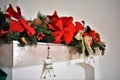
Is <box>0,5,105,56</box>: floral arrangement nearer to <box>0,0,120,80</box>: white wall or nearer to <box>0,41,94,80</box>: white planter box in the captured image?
<box>0,41,94,80</box>: white planter box

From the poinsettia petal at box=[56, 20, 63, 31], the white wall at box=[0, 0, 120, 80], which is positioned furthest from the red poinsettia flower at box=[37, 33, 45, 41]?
the white wall at box=[0, 0, 120, 80]

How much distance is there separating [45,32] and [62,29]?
111 millimetres

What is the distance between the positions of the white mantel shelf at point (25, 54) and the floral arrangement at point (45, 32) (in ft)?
0.09

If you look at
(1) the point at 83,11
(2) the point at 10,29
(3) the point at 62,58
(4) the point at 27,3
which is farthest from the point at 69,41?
(1) the point at 83,11

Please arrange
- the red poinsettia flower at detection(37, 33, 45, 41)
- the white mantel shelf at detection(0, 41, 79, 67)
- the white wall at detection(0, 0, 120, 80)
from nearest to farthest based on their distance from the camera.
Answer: the white mantel shelf at detection(0, 41, 79, 67), the red poinsettia flower at detection(37, 33, 45, 41), the white wall at detection(0, 0, 120, 80)

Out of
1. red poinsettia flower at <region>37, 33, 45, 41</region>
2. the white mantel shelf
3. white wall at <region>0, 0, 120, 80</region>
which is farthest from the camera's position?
white wall at <region>0, 0, 120, 80</region>

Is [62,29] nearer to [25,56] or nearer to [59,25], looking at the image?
[59,25]

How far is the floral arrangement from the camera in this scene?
0.82m

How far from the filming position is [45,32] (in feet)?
3.15

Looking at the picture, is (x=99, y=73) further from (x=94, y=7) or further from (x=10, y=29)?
(x=10, y=29)

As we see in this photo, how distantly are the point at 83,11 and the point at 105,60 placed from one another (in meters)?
0.72

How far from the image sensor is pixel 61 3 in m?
1.91

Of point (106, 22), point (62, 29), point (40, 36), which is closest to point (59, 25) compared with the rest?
point (62, 29)

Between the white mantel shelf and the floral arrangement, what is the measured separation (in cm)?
3
